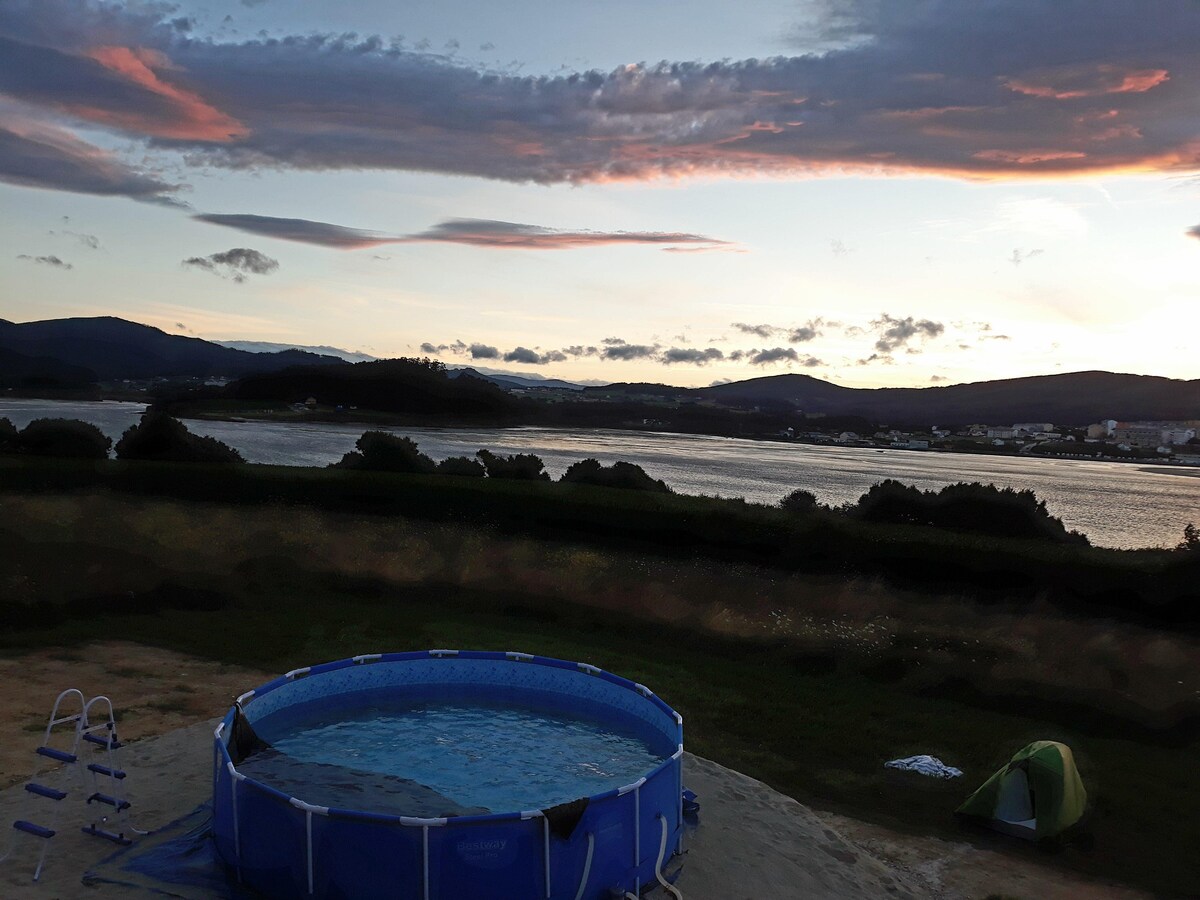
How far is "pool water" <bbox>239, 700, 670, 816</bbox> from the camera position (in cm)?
1102

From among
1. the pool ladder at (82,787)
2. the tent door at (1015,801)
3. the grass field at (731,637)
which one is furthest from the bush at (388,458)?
the tent door at (1015,801)

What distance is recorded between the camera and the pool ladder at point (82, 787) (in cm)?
787

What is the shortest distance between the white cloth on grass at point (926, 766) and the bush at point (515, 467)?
953 inches

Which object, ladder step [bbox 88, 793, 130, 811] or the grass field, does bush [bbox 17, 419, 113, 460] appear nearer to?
the grass field

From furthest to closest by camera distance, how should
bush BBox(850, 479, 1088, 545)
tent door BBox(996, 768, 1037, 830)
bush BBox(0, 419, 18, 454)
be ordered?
bush BBox(0, 419, 18, 454) → bush BBox(850, 479, 1088, 545) → tent door BBox(996, 768, 1037, 830)

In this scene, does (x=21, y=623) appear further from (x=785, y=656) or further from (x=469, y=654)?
(x=785, y=656)

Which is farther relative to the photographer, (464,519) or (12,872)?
(464,519)

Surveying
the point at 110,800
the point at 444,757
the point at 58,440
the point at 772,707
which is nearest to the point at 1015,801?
the point at 772,707

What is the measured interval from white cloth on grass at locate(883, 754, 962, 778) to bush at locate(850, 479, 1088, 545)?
53.0 feet

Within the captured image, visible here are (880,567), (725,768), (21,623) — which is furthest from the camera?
(880,567)

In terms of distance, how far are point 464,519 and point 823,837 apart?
19.7m

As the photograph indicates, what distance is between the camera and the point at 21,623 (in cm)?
1678

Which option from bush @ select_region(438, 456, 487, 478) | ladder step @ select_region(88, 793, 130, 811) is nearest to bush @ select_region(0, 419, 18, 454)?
bush @ select_region(438, 456, 487, 478)

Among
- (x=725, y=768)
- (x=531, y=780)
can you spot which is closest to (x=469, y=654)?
(x=531, y=780)
